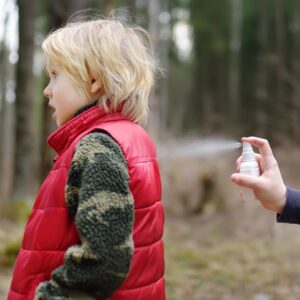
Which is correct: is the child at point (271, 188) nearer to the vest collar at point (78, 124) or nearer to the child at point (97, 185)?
the child at point (97, 185)

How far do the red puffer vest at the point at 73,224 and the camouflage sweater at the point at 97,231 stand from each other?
0.07 meters

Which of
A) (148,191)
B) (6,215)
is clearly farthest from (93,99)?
(6,215)

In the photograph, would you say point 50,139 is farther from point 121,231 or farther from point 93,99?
point 121,231

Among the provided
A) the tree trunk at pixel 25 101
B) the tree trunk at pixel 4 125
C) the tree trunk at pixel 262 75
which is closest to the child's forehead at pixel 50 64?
the tree trunk at pixel 4 125

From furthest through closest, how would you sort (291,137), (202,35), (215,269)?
(202,35) < (291,137) < (215,269)

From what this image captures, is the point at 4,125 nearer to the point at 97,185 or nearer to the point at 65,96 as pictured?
the point at 65,96

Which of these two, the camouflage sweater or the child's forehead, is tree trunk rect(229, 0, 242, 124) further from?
the camouflage sweater

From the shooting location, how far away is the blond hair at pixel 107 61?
6.52 ft

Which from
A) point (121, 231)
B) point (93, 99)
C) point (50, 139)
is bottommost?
point (121, 231)

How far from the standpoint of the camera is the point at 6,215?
8.84 metres

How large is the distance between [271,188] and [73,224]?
65 centimetres

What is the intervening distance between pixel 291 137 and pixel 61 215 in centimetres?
1872

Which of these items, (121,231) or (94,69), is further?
(94,69)

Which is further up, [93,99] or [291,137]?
[93,99]
